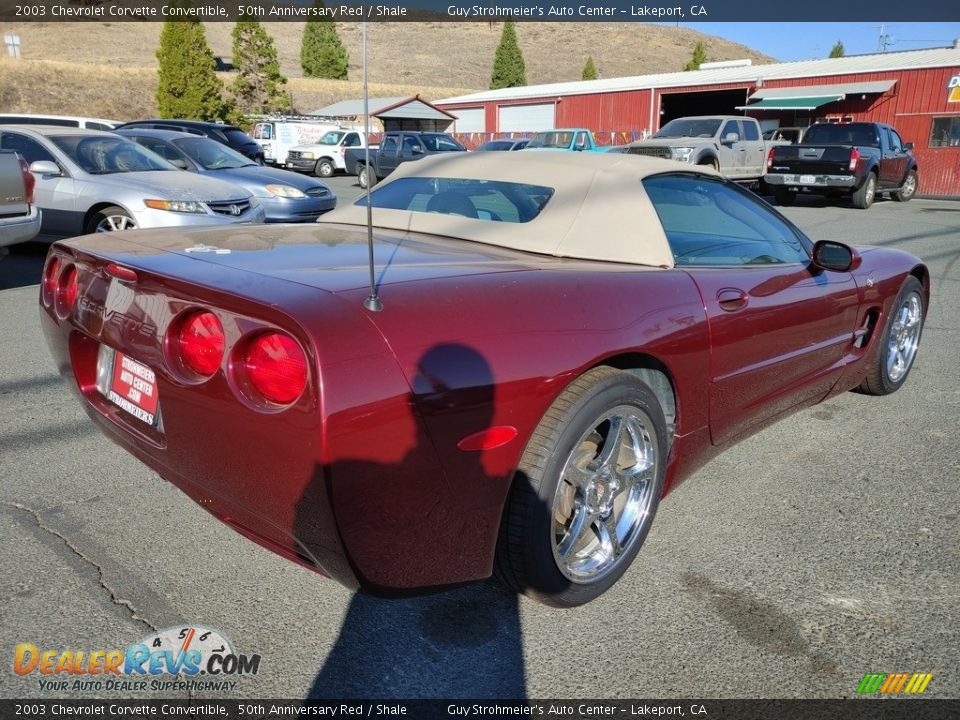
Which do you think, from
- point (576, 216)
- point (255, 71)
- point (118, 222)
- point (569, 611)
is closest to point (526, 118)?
point (255, 71)

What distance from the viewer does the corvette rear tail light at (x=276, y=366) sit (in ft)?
5.72

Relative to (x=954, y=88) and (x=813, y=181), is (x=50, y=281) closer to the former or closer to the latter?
(x=813, y=181)

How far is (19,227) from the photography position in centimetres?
650

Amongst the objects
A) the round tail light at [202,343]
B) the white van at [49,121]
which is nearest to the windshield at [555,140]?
the white van at [49,121]

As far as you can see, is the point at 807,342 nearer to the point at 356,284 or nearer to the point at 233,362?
the point at 356,284

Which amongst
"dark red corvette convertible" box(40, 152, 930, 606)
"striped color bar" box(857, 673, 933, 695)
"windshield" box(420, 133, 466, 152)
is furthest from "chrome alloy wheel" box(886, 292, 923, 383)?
"windshield" box(420, 133, 466, 152)

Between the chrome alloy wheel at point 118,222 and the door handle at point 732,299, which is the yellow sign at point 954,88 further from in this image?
the door handle at point 732,299

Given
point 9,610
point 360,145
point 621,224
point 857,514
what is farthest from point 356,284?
point 360,145

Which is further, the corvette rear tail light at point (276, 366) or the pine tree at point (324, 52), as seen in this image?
the pine tree at point (324, 52)

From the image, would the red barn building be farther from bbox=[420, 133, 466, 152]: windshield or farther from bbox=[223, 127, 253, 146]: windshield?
bbox=[223, 127, 253, 146]: windshield

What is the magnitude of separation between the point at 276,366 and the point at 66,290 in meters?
1.24

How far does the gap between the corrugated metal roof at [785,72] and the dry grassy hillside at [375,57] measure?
76.9ft

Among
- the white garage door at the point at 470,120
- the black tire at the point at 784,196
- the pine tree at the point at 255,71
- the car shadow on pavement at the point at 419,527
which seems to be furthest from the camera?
the pine tree at the point at 255,71

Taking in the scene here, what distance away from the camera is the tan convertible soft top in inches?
104
